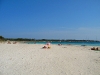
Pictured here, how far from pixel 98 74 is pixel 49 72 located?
99.3 inches

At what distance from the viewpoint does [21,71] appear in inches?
293

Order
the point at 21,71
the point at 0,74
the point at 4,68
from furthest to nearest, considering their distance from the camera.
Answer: the point at 4,68 → the point at 21,71 → the point at 0,74

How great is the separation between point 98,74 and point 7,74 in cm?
461

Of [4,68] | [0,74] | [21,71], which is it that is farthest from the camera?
[4,68]

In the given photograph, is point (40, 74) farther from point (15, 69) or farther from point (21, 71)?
point (15, 69)

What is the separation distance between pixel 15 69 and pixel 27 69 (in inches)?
26.0

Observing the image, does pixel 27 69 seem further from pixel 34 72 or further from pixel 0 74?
pixel 0 74

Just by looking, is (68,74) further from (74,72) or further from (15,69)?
(15,69)

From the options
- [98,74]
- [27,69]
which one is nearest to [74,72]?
[98,74]

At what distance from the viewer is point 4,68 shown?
799 centimetres

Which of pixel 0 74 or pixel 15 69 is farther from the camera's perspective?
pixel 15 69

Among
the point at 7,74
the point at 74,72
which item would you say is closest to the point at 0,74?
the point at 7,74

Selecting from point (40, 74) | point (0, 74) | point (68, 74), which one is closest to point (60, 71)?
point (68, 74)

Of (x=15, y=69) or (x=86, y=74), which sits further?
(x=15, y=69)
